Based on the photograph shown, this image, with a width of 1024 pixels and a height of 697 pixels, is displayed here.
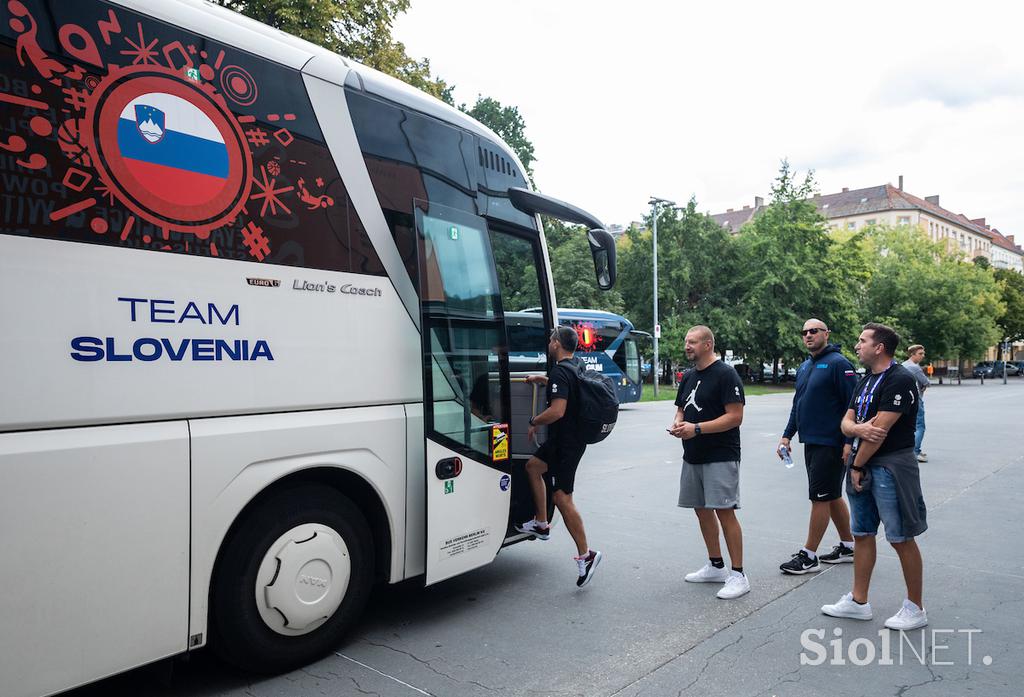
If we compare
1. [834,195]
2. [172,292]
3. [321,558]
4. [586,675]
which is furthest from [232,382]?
[834,195]

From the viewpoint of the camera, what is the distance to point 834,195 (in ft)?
324

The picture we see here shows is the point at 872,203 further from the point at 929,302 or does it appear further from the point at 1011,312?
the point at 929,302

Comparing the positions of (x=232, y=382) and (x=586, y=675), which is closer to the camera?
(x=232, y=382)

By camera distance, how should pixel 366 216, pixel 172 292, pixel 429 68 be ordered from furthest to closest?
pixel 429 68 < pixel 366 216 < pixel 172 292

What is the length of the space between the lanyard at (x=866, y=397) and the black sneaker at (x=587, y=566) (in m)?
2.02

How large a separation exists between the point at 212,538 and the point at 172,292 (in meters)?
1.12

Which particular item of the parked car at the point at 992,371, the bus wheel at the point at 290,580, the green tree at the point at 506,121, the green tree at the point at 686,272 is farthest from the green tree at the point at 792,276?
the bus wheel at the point at 290,580

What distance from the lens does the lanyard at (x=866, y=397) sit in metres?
4.39

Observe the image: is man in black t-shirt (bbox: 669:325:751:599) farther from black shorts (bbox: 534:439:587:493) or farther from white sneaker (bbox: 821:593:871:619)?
black shorts (bbox: 534:439:587:493)

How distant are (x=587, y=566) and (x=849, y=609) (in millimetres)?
1706

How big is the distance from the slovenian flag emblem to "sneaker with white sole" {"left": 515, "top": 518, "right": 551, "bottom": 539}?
10.5 ft

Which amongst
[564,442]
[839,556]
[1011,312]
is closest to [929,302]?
[1011,312]

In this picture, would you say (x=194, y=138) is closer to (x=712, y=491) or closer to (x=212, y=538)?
(x=212, y=538)

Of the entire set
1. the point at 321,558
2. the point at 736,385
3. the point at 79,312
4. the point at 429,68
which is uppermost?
the point at 429,68
